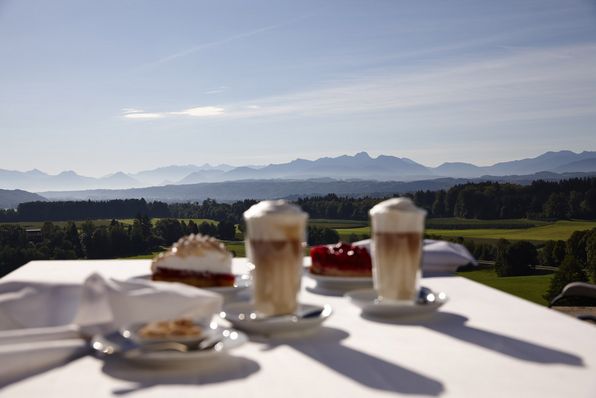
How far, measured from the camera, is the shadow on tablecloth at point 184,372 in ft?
4.43

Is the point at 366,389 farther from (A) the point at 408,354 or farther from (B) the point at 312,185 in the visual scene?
(B) the point at 312,185

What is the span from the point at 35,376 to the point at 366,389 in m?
0.64

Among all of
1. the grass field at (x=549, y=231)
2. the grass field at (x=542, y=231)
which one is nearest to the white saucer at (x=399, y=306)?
the grass field at (x=542, y=231)

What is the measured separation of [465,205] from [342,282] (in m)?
35.8

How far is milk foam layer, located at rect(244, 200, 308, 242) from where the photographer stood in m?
1.84

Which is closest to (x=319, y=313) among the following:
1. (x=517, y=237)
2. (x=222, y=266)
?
(x=222, y=266)

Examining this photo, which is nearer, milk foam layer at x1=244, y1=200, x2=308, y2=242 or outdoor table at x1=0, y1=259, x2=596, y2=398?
outdoor table at x1=0, y1=259, x2=596, y2=398

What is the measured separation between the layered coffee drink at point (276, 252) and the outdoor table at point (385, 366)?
0.14m

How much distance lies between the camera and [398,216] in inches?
77.8

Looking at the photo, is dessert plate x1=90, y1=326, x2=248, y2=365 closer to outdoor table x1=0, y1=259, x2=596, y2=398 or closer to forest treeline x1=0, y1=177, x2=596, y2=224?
outdoor table x1=0, y1=259, x2=596, y2=398

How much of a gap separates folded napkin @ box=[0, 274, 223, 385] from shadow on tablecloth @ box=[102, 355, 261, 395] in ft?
0.45

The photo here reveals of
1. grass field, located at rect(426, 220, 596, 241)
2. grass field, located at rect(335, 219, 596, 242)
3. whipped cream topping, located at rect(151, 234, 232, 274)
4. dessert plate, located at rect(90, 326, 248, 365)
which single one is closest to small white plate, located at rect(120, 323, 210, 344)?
dessert plate, located at rect(90, 326, 248, 365)

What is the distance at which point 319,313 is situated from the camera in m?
1.82

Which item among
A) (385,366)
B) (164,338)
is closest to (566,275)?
(385,366)
